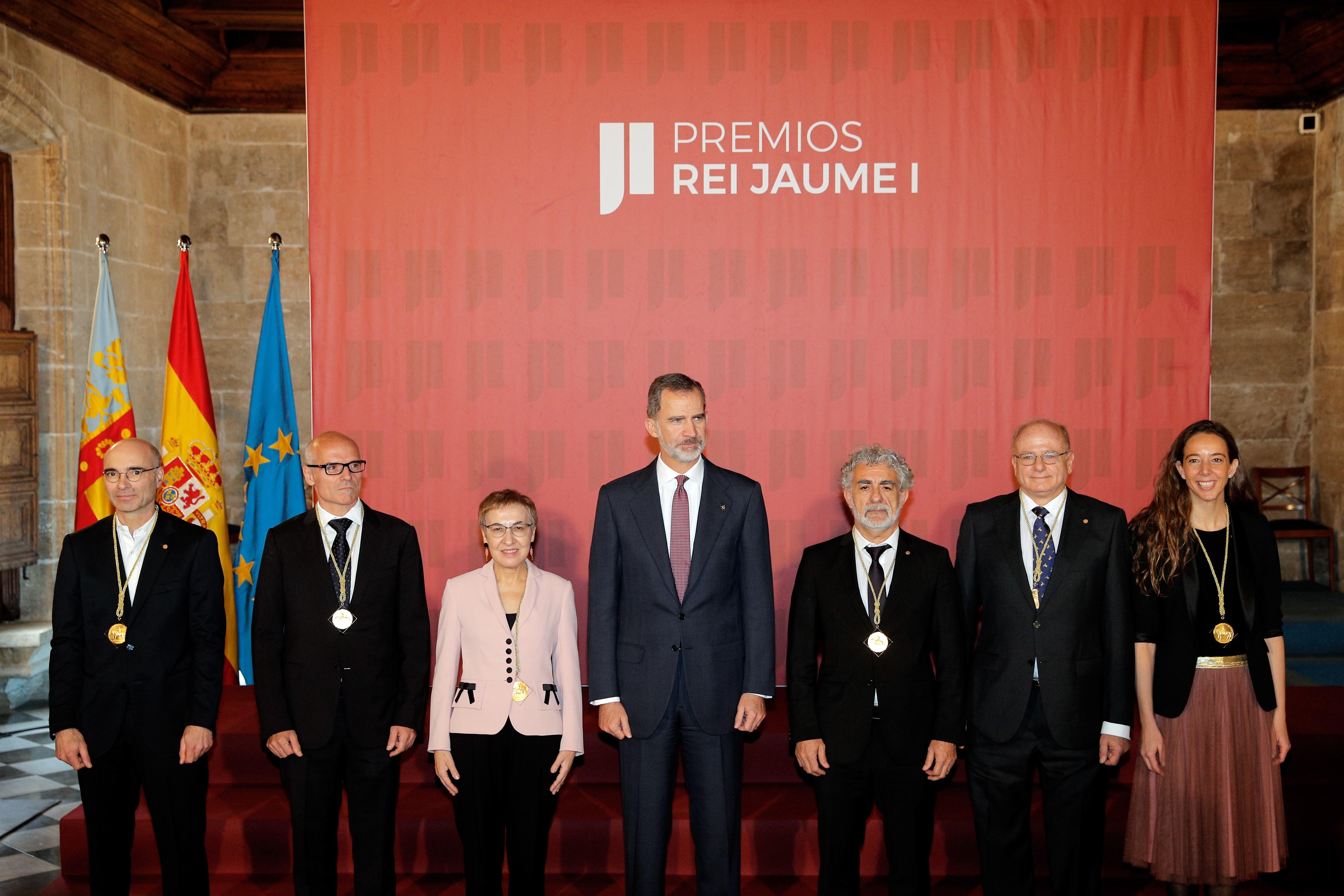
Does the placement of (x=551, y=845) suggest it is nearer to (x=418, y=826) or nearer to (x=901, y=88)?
(x=418, y=826)

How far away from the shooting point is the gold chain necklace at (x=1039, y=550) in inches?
114

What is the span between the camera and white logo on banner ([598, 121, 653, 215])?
4.45 meters

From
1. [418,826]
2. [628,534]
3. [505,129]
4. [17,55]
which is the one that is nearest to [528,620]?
[628,534]

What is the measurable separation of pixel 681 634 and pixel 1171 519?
147cm

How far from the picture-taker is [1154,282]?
4.45 meters

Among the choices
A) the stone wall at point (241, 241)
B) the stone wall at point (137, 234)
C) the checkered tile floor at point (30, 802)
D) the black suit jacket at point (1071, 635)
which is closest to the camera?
the black suit jacket at point (1071, 635)

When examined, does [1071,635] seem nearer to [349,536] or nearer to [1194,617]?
[1194,617]

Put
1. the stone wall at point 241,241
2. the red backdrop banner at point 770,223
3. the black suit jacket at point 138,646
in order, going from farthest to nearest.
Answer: the stone wall at point 241,241 < the red backdrop banner at point 770,223 < the black suit jacket at point 138,646

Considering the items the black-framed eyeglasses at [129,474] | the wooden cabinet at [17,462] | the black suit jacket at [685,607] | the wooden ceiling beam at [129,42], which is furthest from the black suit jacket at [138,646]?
the wooden ceiling beam at [129,42]

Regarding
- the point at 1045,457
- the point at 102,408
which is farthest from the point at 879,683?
the point at 102,408

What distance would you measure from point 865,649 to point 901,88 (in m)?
2.72

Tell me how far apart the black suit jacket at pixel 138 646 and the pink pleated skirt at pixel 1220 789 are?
9.26 ft

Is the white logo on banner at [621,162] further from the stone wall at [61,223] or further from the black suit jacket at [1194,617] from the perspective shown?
the stone wall at [61,223]

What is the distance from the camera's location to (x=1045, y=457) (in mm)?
2881
